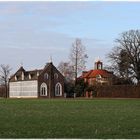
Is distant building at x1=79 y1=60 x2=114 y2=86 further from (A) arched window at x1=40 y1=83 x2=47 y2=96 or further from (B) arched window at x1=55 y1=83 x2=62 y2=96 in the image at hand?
(A) arched window at x1=40 y1=83 x2=47 y2=96

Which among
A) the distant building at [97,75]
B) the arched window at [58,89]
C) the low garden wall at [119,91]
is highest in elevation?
the distant building at [97,75]

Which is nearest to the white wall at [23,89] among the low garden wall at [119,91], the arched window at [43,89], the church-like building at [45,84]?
the church-like building at [45,84]

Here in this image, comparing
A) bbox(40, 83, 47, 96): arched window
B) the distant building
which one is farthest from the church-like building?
the distant building

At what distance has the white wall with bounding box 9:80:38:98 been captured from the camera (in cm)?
13838

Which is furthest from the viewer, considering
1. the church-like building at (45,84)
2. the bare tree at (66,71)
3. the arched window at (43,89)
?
the arched window at (43,89)

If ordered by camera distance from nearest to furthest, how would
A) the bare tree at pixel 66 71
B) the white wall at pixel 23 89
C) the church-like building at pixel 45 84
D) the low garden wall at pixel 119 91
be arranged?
the low garden wall at pixel 119 91 → the bare tree at pixel 66 71 → the church-like building at pixel 45 84 → the white wall at pixel 23 89

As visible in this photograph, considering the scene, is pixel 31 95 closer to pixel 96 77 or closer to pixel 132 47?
pixel 96 77

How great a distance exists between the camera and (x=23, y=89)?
5709 inches

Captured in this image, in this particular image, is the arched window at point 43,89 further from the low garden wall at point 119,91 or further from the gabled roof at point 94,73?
the low garden wall at point 119,91

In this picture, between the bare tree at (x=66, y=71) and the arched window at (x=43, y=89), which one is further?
the arched window at (x=43, y=89)

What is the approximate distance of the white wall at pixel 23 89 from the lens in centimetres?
13838

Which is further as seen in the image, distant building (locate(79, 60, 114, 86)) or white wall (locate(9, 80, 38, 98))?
white wall (locate(9, 80, 38, 98))

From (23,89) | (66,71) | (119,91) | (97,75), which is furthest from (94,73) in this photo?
(119,91)

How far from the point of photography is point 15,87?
495 ft
